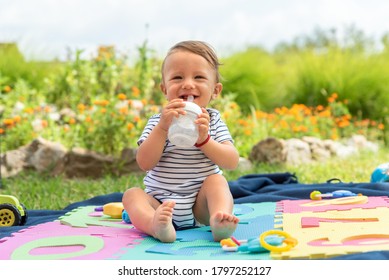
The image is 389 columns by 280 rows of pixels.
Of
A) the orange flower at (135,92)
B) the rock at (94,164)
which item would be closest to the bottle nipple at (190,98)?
the rock at (94,164)

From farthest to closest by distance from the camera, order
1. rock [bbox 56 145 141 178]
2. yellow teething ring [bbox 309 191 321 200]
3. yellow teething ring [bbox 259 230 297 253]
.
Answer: rock [bbox 56 145 141 178] → yellow teething ring [bbox 309 191 321 200] → yellow teething ring [bbox 259 230 297 253]

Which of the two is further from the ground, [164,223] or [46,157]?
[46,157]

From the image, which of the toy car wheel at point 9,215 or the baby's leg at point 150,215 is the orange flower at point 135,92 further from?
the baby's leg at point 150,215

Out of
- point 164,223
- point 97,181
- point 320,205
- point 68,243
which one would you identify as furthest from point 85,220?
point 97,181

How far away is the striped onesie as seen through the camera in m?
2.54

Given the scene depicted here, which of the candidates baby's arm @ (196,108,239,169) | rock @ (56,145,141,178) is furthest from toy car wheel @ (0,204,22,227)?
rock @ (56,145,141,178)

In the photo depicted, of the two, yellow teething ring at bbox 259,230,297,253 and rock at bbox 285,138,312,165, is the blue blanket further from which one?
rock at bbox 285,138,312,165

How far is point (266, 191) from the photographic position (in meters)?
3.58

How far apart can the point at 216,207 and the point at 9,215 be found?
1.03 m

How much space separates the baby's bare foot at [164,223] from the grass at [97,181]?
4.58 ft

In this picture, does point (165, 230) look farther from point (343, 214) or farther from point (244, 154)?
point (244, 154)

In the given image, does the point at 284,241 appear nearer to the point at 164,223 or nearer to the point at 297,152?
the point at 164,223

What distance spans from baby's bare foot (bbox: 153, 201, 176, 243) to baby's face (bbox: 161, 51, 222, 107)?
1.65 feet
